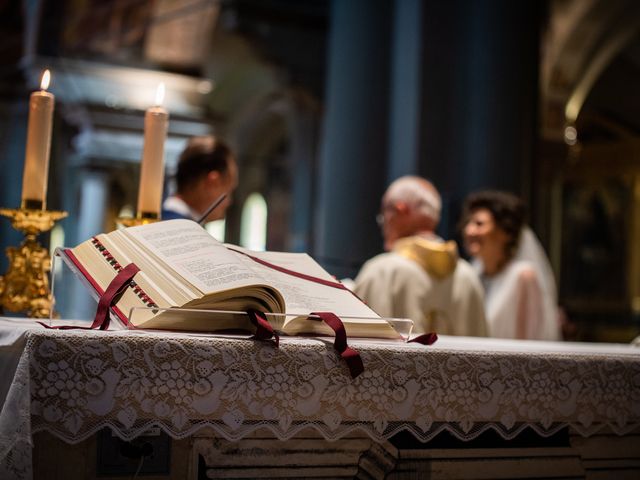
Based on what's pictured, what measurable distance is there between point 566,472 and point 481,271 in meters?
3.35

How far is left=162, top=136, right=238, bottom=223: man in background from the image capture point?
385 cm

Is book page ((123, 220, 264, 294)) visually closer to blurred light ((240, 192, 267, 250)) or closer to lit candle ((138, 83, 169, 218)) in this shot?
lit candle ((138, 83, 169, 218))

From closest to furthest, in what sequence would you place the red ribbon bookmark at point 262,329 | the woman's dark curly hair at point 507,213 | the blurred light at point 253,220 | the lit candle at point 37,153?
the red ribbon bookmark at point 262,329, the lit candle at point 37,153, the woman's dark curly hair at point 507,213, the blurred light at point 253,220

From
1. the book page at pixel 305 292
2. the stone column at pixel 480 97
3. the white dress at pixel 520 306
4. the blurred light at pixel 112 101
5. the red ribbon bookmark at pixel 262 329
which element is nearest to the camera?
the red ribbon bookmark at pixel 262 329

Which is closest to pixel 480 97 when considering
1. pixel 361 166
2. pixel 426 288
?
pixel 361 166

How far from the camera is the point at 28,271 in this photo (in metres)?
2.50

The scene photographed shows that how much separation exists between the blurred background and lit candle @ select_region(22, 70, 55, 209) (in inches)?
11.7

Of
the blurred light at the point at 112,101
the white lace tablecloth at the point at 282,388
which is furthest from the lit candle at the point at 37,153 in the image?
the blurred light at the point at 112,101

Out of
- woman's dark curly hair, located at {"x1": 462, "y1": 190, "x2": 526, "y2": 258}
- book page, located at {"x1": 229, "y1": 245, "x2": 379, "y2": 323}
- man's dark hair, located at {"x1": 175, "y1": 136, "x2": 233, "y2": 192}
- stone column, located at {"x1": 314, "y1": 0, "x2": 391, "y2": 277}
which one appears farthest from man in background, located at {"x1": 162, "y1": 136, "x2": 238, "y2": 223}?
stone column, located at {"x1": 314, "y1": 0, "x2": 391, "y2": 277}

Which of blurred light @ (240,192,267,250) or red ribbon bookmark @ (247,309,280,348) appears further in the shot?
blurred light @ (240,192,267,250)

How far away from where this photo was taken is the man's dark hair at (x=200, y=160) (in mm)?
3848

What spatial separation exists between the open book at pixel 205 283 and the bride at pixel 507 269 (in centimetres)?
312

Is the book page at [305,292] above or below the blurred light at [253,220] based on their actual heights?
below

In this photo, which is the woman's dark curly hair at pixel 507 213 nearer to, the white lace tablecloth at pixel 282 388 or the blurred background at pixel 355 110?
the blurred background at pixel 355 110
